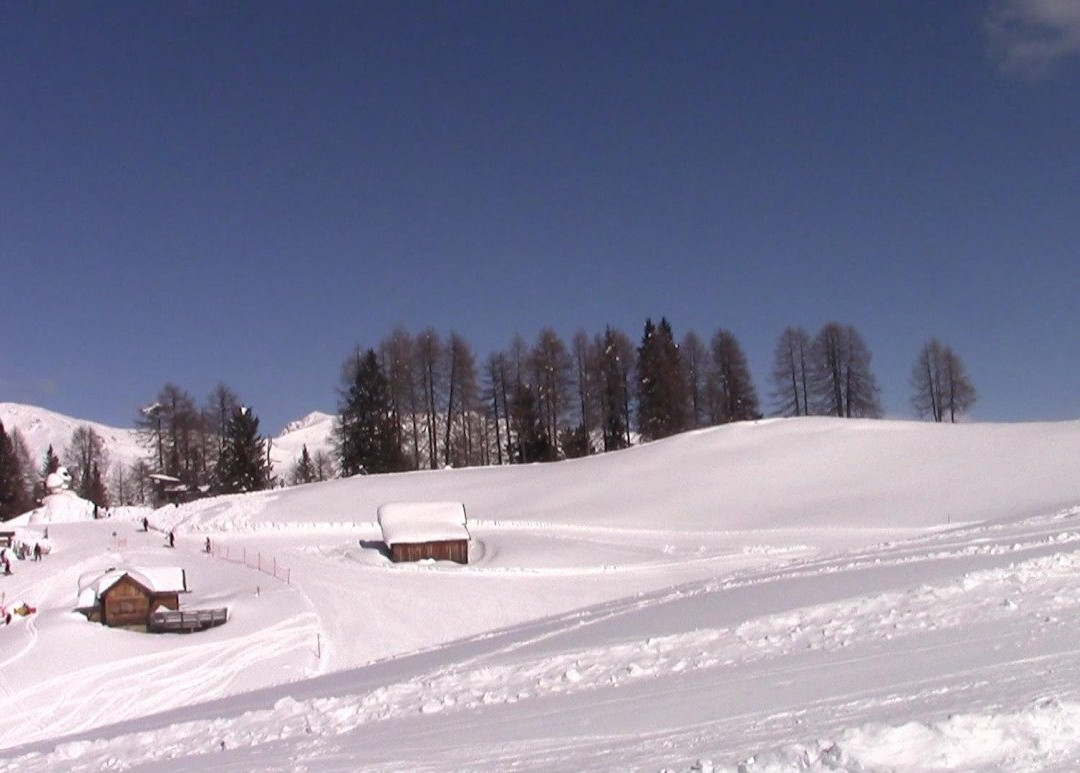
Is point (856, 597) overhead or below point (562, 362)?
below

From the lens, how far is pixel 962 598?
453 inches

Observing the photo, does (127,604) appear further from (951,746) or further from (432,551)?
(951,746)

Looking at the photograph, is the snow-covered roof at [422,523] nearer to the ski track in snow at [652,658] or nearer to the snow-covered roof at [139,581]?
the snow-covered roof at [139,581]

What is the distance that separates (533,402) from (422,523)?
29.4 meters

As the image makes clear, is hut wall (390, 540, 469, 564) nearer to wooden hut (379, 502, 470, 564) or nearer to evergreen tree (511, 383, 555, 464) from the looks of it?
wooden hut (379, 502, 470, 564)

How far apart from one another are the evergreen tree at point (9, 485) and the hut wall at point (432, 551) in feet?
155

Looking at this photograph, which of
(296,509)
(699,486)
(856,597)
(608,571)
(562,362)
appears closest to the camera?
(856,597)

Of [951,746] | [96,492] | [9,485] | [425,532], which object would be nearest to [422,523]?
[425,532]

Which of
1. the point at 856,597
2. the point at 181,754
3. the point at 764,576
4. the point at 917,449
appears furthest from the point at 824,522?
the point at 181,754

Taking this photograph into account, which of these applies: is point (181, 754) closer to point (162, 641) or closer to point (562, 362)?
point (162, 641)

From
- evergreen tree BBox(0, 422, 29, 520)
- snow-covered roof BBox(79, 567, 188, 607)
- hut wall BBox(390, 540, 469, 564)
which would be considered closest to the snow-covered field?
hut wall BBox(390, 540, 469, 564)

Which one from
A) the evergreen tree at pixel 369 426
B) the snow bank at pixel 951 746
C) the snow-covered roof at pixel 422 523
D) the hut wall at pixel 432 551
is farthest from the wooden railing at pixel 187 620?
the evergreen tree at pixel 369 426

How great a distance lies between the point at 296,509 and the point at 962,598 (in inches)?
1674

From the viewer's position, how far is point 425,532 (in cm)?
3947
